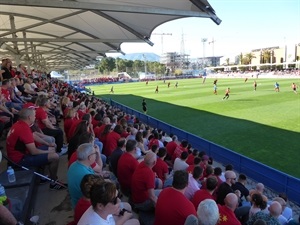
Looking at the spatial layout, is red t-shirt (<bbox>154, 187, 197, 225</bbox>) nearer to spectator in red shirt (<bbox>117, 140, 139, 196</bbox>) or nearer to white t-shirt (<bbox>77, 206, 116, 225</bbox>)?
white t-shirt (<bbox>77, 206, 116, 225</bbox>)

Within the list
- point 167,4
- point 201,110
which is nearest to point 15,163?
point 167,4

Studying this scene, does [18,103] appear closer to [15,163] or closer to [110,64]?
[15,163]

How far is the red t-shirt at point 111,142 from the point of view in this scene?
275 inches

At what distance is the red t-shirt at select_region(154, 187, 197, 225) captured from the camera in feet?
11.7

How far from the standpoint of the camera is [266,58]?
367ft

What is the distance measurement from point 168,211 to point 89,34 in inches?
541

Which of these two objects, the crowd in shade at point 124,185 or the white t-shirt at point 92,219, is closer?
the white t-shirt at point 92,219

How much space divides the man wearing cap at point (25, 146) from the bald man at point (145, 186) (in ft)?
5.54

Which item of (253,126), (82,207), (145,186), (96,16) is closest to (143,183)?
(145,186)

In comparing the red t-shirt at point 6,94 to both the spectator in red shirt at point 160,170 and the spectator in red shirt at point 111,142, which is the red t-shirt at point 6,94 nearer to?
the spectator in red shirt at point 111,142

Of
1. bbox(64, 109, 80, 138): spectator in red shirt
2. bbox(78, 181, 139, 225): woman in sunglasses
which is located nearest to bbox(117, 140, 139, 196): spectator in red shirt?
bbox(64, 109, 80, 138): spectator in red shirt

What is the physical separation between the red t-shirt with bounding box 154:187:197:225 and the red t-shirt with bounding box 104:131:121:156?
3463 millimetres

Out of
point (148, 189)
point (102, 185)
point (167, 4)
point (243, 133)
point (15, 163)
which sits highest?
point (167, 4)

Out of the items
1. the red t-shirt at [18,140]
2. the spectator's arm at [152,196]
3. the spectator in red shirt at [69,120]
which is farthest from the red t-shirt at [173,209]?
the spectator in red shirt at [69,120]
